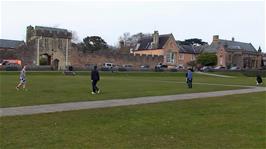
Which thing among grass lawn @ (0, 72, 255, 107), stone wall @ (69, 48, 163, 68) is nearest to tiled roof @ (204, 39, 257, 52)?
stone wall @ (69, 48, 163, 68)

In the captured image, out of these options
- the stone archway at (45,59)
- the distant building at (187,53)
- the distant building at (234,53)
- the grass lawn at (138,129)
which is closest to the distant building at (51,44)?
the stone archway at (45,59)

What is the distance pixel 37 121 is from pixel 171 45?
93583 millimetres

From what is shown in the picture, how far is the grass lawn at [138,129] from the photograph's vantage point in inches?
361

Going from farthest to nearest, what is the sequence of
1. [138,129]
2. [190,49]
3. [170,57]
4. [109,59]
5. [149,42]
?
[190,49] < [149,42] < [170,57] < [109,59] < [138,129]

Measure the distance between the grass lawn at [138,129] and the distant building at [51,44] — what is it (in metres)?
63.5

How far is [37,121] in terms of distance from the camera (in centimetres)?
1188

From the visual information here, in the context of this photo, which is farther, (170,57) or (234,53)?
(234,53)

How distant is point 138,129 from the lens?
11008 millimetres

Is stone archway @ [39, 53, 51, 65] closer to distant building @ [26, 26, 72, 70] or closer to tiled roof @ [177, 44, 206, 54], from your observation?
distant building @ [26, 26, 72, 70]

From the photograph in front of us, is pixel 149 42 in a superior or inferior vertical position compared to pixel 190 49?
superior

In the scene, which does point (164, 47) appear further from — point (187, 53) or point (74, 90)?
point (74, 90)

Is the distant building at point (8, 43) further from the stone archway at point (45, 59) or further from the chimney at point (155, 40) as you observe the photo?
the chimney at point (155, 40)

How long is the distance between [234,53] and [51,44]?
2112 inches

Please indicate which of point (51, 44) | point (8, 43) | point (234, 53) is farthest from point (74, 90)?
point (234, 53)
